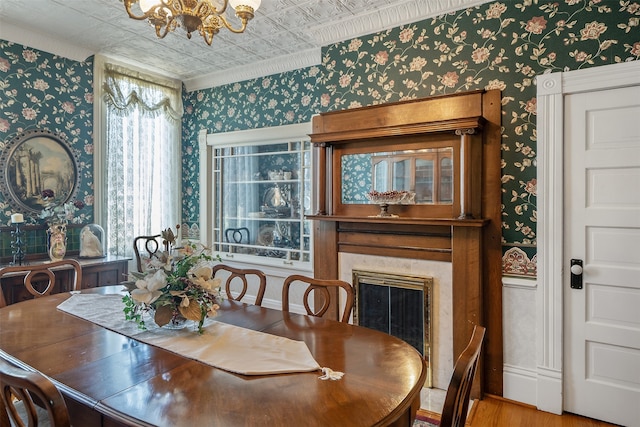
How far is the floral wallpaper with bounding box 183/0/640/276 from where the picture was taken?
2.36 metres

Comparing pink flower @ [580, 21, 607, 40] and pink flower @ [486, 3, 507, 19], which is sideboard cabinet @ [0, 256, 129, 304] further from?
pink flower @ [580, 21, 607, 40]

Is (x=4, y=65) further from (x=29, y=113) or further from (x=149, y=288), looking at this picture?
(x=149, y=288)

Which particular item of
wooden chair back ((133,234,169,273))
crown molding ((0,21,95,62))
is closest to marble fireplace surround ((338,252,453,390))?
wooden chair back ((133,234,169,273))

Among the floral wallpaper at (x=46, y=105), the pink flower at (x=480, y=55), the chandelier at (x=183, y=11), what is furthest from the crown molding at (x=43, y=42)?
the pink flower at (x=480, y=55)

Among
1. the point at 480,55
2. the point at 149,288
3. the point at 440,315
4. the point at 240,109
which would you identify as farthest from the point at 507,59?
the point at 240,109

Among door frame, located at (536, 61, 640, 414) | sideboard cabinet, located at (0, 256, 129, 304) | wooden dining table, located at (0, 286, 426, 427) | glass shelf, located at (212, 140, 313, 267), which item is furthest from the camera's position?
glass shelf, located at (212, 140, 313, 267)

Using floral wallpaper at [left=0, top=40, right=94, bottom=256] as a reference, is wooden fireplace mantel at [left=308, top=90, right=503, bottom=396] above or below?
below

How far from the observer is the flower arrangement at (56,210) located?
11.2 ft

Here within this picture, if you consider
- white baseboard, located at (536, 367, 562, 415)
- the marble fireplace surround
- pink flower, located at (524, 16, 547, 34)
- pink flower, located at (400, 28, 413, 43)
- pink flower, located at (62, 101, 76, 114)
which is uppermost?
pink flower, located at (400, 28, 413, 43)

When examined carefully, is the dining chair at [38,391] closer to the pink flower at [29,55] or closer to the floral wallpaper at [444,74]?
the floral wallpaper at [444,74]

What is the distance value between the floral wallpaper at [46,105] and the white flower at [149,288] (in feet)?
8.20

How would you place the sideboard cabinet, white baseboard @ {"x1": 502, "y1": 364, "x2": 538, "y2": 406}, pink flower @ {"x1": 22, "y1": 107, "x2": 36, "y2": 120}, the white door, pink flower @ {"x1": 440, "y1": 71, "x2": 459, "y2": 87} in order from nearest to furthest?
the white door < white baseboard @ {"x1": 502, "y1": 364, "x2": 538, "y2": 406} < pink flower @ {"x1": 440, "y1": 71, "x2": 459, "y2": 87} < the sideboard cabinet < pink flower @ {"x1": 22, "y1": 107, "x2": 36, "y2": 120}

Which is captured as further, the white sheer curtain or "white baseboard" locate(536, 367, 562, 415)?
the white sheer curtain

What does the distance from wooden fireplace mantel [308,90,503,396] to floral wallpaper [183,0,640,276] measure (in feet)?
0.32
